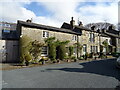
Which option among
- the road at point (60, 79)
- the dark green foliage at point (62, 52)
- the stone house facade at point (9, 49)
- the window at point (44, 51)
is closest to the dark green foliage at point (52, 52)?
the window at point (44, 51)

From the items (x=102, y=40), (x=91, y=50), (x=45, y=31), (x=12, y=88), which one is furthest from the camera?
(x=102, y=40)

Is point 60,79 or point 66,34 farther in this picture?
point 66,34

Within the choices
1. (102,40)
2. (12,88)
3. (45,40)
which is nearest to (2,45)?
A: (45,40)

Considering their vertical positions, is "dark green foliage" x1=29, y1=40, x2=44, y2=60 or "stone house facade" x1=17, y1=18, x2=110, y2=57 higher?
"stone house facade" x1=17, y1=18, x2=110, y2=57

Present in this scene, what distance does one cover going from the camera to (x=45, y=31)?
20.8 meters

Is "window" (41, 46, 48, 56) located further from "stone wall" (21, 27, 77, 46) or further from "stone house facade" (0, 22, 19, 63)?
"stone house facade" (0, 22, 19, 63)

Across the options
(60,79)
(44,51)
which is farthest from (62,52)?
(60,79)

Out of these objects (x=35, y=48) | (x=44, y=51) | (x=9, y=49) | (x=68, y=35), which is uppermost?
(x=68, y=35)

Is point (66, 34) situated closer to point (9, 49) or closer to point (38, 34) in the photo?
point (38, 34)

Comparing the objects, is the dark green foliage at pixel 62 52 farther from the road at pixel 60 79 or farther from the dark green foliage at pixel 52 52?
the road at pixel 60 79

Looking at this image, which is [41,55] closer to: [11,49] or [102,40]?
[11,49]

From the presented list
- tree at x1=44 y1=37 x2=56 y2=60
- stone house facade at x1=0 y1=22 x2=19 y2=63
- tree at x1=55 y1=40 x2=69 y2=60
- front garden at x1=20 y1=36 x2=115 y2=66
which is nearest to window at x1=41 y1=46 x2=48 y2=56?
front garden at x1=20 y1=36 x2=115 y2=66

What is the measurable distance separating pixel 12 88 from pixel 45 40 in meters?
13.5

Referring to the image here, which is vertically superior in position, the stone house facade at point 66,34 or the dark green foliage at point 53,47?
the stone house facade at point 66,34
